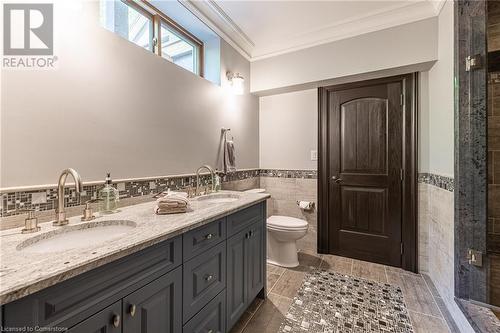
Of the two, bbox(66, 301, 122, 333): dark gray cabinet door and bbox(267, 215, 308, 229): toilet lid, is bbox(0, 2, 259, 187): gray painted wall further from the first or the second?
bbox(267, 215, 308, 229): toilet lid

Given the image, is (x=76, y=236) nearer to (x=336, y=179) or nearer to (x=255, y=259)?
(x=255, y=259)

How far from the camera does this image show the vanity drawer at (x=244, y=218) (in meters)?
1.37

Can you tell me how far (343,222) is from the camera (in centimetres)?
259

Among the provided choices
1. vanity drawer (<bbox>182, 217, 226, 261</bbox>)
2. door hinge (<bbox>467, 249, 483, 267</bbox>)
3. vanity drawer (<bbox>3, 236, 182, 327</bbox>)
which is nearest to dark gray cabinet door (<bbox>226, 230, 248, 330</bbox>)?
vanity drawer (<bbox>182, 217, 226, 261</bbox>)

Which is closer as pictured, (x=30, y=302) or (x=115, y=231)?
(x=30, y=302)

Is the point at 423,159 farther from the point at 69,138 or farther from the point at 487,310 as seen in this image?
the point at 69,138

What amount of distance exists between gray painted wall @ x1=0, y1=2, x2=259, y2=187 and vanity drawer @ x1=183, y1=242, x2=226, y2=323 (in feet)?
2.51

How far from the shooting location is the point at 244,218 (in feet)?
4.99

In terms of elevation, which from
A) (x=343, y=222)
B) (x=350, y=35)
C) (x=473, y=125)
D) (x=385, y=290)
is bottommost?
(x=385, y=290)

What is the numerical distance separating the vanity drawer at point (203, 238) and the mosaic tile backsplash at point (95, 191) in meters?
0.64

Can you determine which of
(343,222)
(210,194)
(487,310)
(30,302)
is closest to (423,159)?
(343,222)

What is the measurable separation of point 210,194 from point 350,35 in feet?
6.93

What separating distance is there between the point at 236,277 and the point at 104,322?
0.83 metres

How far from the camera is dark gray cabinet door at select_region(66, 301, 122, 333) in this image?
0.66 m
